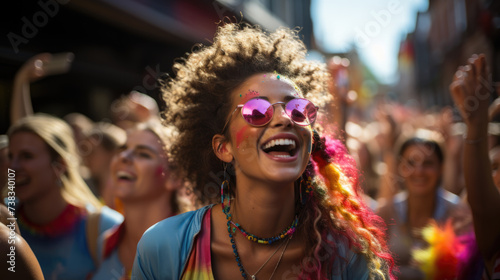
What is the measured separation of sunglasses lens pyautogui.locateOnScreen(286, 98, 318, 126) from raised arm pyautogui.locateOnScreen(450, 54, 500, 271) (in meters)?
0.88

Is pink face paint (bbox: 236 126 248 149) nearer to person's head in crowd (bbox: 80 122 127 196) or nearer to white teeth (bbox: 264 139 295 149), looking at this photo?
white teeth (bbox: 264 139 295 149)

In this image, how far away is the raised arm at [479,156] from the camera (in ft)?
7.65

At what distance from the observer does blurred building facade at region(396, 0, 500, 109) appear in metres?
14.1

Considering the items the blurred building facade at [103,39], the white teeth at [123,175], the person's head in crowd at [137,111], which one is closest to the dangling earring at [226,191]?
the white teeth at [123,175]

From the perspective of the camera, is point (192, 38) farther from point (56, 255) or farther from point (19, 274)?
point (19, 274)

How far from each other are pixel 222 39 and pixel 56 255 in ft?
6.21

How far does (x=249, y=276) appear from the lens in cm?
210

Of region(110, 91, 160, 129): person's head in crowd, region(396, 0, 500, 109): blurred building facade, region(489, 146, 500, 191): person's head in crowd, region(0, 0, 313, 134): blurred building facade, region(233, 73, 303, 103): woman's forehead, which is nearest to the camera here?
region(233, 73, 303, 103): woman's forehead

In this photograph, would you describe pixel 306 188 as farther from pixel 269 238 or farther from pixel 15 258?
pixel 15 258

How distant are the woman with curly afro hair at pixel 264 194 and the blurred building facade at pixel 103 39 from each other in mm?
3604

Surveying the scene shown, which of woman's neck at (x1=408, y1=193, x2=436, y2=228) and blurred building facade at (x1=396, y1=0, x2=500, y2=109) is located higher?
blurred building facade at (x1=396, y1=0, x2=500, y2=109)

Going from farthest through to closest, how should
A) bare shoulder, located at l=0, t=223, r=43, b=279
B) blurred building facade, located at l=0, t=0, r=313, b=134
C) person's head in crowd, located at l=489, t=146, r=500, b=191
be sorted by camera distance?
blurred building facade, located at l=0, t=0, r=313, b=134 → person's head in crowd, located at l=489, t=146, r=500, b=191 → bare shoulder, located at l=0, t=223, r=43, b=279

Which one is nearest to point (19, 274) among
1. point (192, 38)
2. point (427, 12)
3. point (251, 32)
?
point (251, 32)

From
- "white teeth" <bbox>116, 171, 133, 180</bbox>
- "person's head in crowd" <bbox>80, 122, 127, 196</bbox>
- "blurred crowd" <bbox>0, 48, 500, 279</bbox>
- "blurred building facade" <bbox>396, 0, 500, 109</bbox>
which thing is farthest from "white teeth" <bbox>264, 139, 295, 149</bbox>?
"blurred building facade" <bbox>396, 0, 500, 109</bbox>
